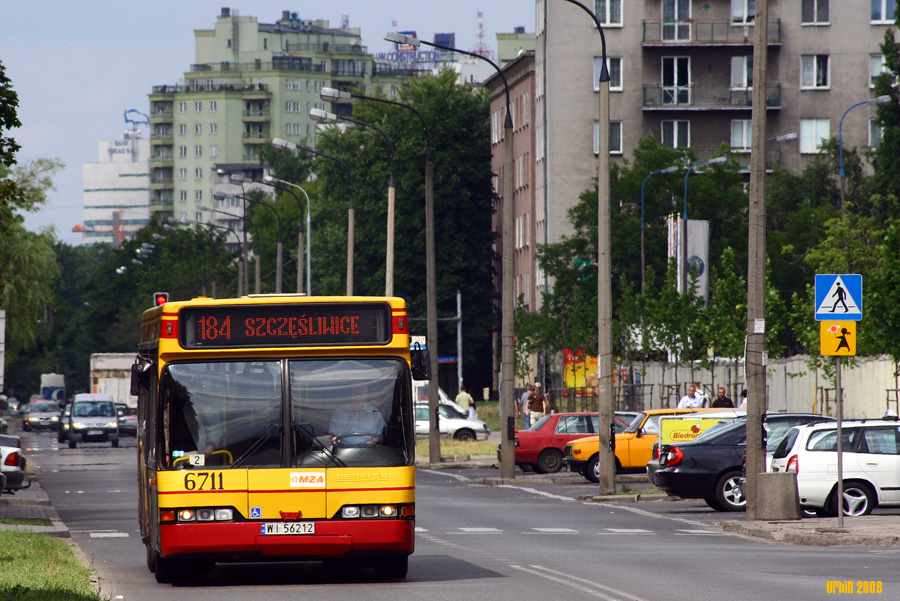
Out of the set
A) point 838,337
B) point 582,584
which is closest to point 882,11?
point 838,337

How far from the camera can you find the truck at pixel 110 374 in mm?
68562

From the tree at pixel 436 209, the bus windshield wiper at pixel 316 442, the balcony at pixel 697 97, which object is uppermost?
the balcony at pixel 697 97

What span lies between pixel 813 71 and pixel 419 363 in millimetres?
73105

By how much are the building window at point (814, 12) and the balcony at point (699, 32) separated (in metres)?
1.38

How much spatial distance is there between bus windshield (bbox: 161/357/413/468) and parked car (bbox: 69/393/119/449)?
1817 inches

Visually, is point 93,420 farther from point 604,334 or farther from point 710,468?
point 710,468

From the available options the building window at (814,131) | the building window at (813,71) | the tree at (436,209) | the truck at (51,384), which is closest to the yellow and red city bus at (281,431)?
the tree at (436,209)

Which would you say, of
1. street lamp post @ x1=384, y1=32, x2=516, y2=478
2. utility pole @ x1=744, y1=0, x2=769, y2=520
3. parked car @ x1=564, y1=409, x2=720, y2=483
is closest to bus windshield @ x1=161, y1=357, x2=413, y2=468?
utility pole @ x1=744, y1=0, x2=769, y2=520

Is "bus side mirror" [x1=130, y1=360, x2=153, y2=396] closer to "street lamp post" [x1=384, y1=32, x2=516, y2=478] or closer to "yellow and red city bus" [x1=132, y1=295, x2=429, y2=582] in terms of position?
"yellow and red city bus" [x1=132, y1=295, x2=429, y2=582]

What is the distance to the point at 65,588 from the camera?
13211 mm

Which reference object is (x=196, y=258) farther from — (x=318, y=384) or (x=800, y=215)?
(x=318, y=384)

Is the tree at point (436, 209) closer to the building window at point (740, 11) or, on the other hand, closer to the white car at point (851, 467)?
the building window at point (740, 11)

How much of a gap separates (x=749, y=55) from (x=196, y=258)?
160ft

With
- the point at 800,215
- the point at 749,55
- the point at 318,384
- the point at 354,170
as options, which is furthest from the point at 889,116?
the point at 318,384
